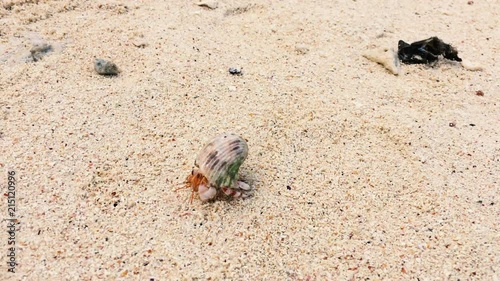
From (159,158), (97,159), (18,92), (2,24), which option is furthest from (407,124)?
(2,24)

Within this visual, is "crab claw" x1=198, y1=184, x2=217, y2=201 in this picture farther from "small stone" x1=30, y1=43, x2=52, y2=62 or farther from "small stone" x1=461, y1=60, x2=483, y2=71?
"small stone" x1=461, y1=60, x2=483, y2=71

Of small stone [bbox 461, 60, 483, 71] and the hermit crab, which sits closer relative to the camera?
the hermit crab

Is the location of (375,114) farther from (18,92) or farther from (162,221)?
(18,92)

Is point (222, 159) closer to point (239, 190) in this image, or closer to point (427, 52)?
point (239, 190)

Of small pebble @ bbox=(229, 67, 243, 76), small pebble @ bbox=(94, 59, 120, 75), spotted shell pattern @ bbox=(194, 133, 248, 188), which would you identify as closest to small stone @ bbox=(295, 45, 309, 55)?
small pebble @ bbox=(229, 67, 243, 76)

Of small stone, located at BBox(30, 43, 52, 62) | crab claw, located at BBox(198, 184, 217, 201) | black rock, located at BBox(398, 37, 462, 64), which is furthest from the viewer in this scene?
black rock, located at BBox(398, 37, 462, 64)

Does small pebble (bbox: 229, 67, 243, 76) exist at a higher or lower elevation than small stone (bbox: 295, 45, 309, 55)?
lower
